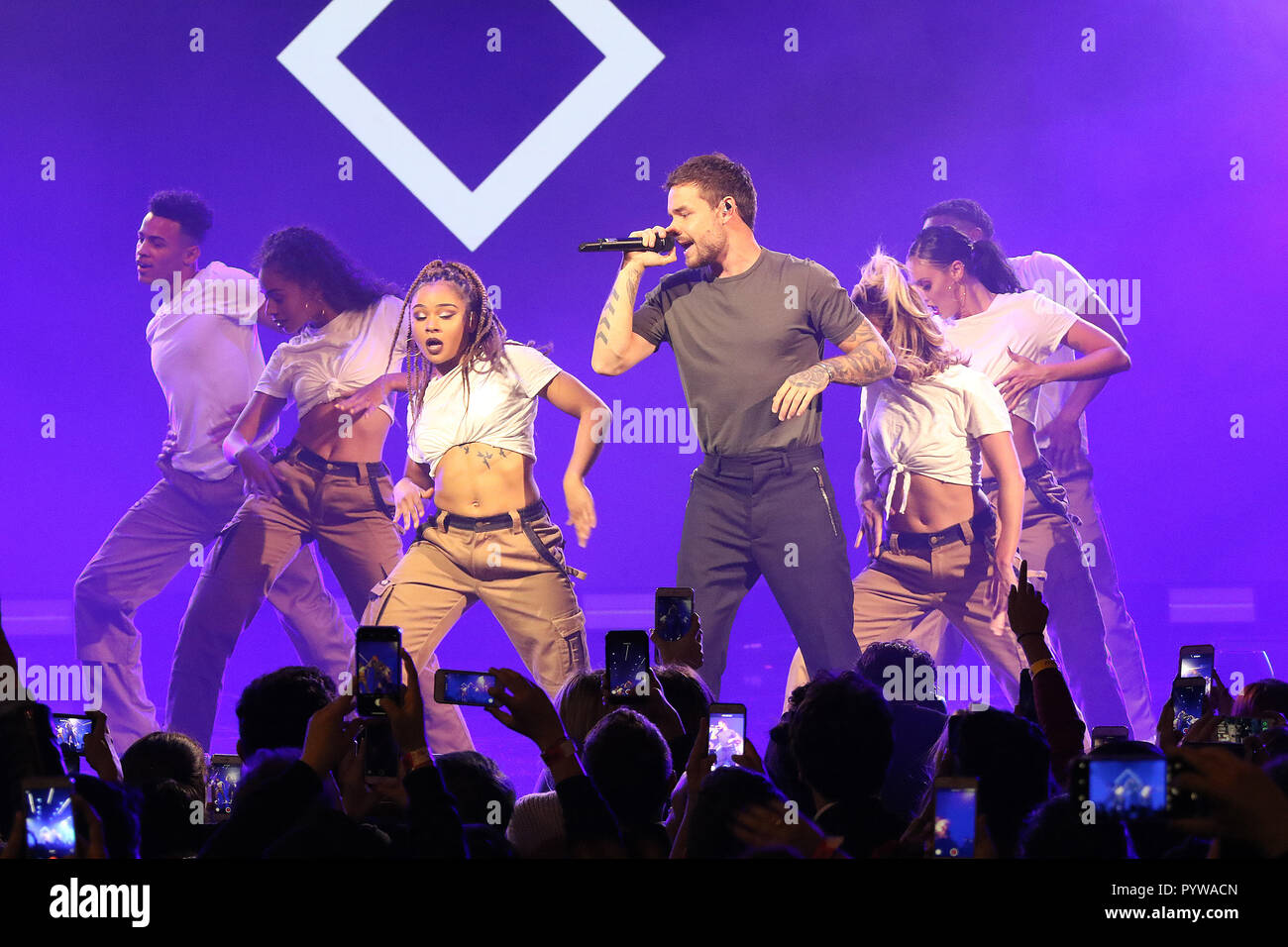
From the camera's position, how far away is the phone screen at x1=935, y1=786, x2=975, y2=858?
1586mm

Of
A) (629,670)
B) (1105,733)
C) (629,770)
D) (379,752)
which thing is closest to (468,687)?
(379,752)

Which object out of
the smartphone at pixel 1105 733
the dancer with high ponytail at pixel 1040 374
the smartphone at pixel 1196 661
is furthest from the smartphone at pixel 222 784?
the dancer with high ponytail at pixel 1040 374

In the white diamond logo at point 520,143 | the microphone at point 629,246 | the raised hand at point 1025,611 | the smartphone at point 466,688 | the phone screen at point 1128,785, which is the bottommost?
the phone screen at point 1128,785

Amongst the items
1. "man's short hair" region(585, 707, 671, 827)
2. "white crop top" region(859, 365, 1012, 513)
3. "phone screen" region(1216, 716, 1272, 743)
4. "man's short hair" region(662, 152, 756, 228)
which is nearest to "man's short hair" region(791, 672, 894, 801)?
"man's short hair" region(585, 707, 671, 827)

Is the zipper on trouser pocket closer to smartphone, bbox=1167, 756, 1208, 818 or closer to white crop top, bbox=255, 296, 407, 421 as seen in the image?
white crop top, bbox=255, 296, 407, 421

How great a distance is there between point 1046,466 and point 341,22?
336cm

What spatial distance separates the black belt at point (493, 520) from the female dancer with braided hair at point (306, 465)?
0.26m

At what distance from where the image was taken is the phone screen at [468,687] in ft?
7.10

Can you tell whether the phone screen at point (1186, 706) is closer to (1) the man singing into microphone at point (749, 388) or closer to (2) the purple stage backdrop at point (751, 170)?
(1) the man singing into microphone at point (749, 388)

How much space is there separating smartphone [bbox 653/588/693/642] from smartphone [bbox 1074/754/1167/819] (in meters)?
1.35

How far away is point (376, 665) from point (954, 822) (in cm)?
94
